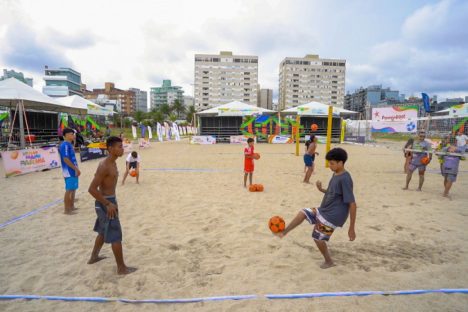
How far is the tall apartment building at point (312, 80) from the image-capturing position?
94.1m

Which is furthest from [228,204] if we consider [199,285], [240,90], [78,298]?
[240,90]

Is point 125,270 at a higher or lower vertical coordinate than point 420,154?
lower

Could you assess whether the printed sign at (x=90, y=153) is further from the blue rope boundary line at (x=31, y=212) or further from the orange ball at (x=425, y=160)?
the orange ball at (x=425, y=160)

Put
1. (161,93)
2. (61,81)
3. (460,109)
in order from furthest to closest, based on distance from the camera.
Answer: (161,93) < (61,81) < (460,109)

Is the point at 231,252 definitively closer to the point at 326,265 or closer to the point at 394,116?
the point at 326,265

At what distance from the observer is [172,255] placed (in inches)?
141

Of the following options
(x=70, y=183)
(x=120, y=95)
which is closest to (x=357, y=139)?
(x=70, y=183)

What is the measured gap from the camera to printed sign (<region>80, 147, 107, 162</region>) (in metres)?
12.8

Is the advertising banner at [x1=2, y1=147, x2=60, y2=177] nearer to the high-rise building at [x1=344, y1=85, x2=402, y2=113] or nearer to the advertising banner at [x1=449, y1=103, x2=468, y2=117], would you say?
the advertising banner at [x1=449, y1=103, x2=468, y2=117]

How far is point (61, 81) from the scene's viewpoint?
282 feet

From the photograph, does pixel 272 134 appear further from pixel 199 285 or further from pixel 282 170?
pixel 199 285

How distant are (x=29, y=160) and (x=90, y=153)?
389 centimetres

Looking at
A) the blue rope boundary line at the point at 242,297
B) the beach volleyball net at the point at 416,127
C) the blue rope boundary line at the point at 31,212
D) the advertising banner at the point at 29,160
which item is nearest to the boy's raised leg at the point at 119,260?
the blue rope boundary line at the point at 242,297

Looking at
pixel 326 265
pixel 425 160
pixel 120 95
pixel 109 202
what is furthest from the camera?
pixel 120 95
